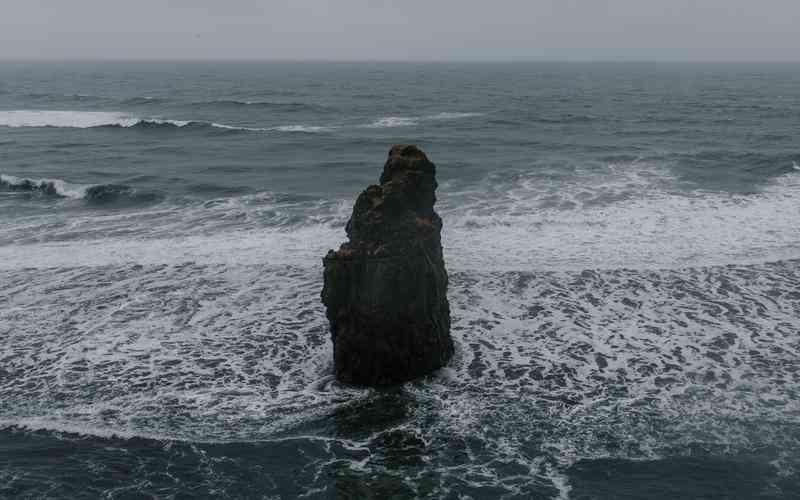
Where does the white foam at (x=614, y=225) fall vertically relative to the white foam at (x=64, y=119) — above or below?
below

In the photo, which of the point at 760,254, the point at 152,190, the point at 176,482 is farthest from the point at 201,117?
the point at 176,482

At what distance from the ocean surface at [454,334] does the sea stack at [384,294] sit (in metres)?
0.69

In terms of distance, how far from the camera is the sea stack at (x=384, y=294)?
58.0ft

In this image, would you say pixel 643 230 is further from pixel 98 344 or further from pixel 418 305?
pixel 98 344

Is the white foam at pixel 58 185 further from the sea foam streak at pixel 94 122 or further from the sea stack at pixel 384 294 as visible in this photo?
the sea stack at pixel 384 294

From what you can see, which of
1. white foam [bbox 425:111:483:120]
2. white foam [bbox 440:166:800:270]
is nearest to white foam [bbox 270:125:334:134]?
white foam [bbox 425:111:483:120]

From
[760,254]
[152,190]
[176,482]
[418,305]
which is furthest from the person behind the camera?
[152,190]

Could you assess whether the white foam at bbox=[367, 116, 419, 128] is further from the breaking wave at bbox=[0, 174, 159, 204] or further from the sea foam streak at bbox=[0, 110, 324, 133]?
the breaking wave at bbox=[0, 174, 159, 204]

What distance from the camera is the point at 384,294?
17656 mm

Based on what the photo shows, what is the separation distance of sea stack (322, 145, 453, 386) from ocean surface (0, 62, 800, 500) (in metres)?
0.69

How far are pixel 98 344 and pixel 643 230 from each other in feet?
73.5

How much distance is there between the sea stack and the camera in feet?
58.0

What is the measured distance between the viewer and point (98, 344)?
20234mm

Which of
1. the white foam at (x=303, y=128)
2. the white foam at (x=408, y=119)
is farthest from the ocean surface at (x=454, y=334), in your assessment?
the white foam at (x=408, y=119)
